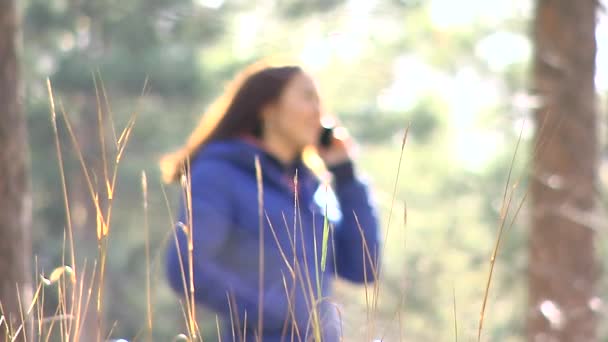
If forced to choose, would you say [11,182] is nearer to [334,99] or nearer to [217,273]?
[217,273]

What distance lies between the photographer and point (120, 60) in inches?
694

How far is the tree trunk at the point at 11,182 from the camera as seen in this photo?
407cm

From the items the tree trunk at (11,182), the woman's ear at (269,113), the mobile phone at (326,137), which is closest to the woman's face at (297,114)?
the woman's ear at (269,113)

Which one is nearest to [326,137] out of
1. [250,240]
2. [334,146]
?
[334,146]

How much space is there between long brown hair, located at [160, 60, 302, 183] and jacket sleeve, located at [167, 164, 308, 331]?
0.28 m

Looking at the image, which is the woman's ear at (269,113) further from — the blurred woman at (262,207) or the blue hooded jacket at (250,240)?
the blue hooded jacket at (250,240)

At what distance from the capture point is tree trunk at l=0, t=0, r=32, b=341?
4074 millimetres

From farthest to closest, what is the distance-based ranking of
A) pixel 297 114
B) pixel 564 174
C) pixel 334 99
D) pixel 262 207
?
1. pixel 334 99
2. pixel 564 174
3. pixel 297 114
4. pixel 262 207

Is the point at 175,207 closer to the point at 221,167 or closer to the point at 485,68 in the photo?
the point at 485,68

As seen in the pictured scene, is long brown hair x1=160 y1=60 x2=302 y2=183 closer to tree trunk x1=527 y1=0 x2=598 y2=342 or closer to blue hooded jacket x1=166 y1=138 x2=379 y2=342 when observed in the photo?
blue hooded jacket x1=166 y1=138 x2=379 y2=342

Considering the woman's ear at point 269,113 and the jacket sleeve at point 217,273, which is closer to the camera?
the jacket sleeve at point 217,273

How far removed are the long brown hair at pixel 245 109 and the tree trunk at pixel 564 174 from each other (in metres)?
2.58

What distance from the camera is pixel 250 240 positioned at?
109 inches

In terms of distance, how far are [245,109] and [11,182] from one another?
1.37 m
